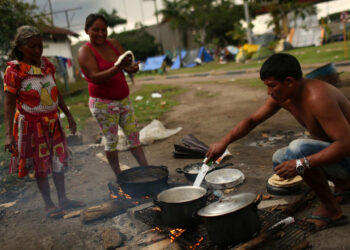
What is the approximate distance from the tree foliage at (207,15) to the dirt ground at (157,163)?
30.4 m

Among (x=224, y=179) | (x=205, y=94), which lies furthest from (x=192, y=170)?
(x=205, y=94)

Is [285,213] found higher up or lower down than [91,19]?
lower down

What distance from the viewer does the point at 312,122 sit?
250 cm

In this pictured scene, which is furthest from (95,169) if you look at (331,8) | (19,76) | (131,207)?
(331,8)

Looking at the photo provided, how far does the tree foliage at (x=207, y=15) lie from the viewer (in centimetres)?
3728

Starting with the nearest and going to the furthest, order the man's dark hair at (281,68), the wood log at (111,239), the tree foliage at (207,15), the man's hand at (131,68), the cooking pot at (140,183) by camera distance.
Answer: the man's dark hair at (281,68), the wood log at (111,239), the cooking pot at (140,183), the man's hand at (131,68), the tree foliage at (207,15)

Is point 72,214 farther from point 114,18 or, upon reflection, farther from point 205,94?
point 114,18

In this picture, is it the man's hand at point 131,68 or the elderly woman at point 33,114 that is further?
the man's hand at point 131,68

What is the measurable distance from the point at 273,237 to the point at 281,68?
1.25 m

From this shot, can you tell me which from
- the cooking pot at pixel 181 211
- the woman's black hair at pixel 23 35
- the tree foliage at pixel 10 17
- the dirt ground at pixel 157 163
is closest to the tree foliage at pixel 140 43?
the tree foliage at pixel 10 17

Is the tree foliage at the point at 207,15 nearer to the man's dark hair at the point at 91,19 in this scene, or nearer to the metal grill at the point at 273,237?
the man's dark hair at the point at 91,19

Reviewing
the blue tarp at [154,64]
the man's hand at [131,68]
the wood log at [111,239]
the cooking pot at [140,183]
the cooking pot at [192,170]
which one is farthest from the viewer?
the blue tarp at [154,64]

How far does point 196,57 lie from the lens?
1252 inches

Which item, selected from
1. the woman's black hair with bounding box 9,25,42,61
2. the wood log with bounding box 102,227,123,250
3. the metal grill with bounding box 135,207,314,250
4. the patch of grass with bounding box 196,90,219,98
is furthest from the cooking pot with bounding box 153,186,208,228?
the patch of grass with bounding box 196,90,219,98
